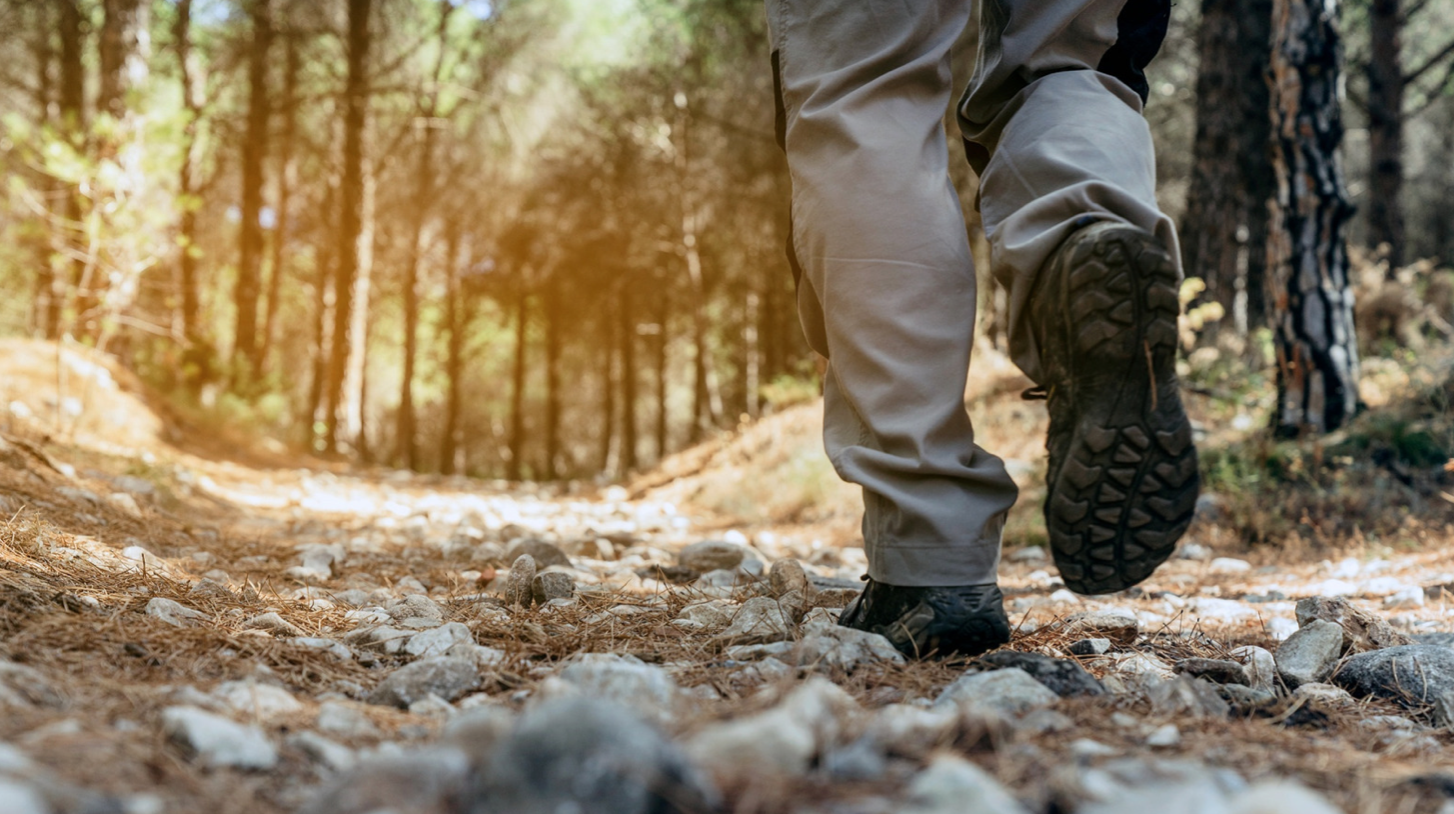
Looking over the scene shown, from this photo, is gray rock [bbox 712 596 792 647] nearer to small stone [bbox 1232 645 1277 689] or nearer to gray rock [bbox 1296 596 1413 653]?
small stone [bbox 1232 645 1277 689]

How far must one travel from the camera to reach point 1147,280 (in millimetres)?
1230

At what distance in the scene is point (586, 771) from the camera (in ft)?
2.19

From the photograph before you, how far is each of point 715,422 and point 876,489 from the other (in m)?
14.5

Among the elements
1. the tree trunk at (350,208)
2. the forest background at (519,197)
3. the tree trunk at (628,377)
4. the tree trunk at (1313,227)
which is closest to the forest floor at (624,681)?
the tree trunk at (1313,227)

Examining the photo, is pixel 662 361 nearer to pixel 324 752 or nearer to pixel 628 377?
pixel 628 377

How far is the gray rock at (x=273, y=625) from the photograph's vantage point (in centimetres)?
156

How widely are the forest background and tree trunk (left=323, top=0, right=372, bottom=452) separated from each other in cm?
3

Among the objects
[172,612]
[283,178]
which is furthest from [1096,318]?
[283,178]

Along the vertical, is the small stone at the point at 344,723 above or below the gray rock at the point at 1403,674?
above

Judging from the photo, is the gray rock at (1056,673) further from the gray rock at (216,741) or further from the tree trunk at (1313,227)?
the tree trunk at (1313,227)

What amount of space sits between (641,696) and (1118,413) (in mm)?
694

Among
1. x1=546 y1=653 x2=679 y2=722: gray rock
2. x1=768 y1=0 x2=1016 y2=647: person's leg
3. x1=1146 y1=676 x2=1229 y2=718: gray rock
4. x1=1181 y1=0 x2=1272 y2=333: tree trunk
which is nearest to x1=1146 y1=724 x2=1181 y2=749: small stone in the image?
x1=1146 y1=676 x2=1229 y2=718: gray rock

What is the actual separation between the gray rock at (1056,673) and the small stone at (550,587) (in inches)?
38.8

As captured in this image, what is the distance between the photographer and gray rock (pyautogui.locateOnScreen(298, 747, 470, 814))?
2.29 ft
